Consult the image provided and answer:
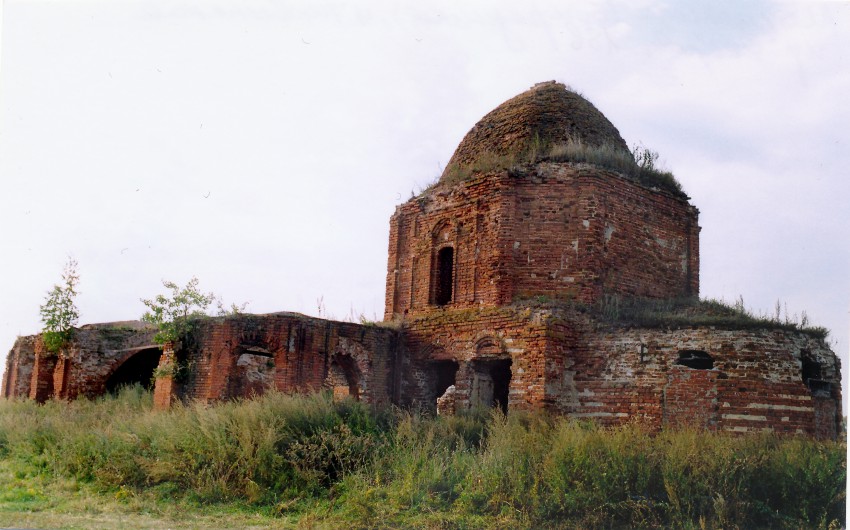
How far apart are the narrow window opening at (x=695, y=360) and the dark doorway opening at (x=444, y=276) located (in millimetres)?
5041

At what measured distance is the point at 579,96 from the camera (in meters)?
17.8

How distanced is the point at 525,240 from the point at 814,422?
5.64 m

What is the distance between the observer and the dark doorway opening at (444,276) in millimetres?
16219

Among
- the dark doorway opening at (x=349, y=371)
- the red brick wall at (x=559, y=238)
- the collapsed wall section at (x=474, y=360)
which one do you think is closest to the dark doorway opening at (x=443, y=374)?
the collapsed wall section at (x=474, y=360)

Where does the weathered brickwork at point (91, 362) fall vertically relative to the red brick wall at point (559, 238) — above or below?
below

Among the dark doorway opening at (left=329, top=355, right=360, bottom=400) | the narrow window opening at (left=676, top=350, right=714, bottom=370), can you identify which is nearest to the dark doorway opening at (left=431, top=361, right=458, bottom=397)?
the dark doorway opening at (left=329, top=355, right=360, bottom=400)

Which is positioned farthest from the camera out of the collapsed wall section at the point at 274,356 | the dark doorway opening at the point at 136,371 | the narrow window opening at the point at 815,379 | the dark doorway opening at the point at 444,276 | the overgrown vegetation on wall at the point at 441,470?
the dark doorway opening at the point at 136,371

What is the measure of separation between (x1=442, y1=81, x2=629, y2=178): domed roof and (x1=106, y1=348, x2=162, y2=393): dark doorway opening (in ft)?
25.9

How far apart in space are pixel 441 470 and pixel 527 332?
14.2 feet

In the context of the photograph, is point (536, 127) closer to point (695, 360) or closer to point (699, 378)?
point (695, 360)

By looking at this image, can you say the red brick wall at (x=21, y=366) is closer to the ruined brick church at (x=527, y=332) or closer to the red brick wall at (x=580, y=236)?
the ruined brick church at (x=527, y=332)

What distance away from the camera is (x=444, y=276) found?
16.4 meters

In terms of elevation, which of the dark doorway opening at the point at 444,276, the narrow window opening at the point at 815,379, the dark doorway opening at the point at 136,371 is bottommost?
the dark doorway opening at the point at 136,371

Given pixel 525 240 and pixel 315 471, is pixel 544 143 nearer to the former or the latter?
pixel 525 240
